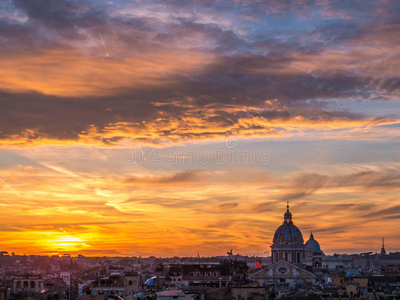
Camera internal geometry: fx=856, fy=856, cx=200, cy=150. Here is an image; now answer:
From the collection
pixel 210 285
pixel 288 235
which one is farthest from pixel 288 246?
pixel 210 285

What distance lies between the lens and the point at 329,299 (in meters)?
90.5

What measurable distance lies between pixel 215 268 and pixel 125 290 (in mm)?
33426

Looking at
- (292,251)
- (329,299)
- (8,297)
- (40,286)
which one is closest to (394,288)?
(329,299)

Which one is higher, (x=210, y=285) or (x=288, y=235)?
(x=288, y=235)

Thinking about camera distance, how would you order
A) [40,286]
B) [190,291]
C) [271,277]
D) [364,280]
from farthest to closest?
[271,277]
[364,280]
[40,286]
[190,291]

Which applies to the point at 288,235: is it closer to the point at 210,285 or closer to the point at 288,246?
the point at 288,246

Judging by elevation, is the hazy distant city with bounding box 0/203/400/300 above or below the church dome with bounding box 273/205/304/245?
below

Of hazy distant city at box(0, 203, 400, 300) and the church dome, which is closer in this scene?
hazy distant city at box(0, 203, 400, 300)

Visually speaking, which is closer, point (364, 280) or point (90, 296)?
point (90, 296)

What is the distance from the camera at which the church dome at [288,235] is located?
609 feet

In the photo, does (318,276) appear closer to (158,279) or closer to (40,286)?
(158,279)

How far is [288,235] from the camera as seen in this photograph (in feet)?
611

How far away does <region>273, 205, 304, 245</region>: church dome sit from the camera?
609ft

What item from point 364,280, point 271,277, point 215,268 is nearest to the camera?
point 364,280
